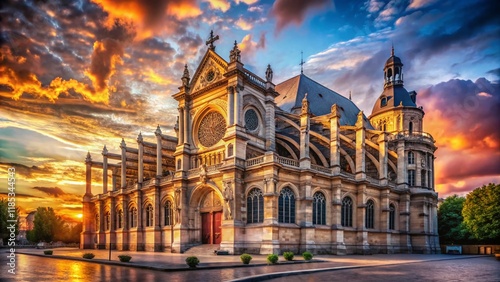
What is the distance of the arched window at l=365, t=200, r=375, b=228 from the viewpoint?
37750mm

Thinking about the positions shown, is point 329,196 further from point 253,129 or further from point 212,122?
point 212,122

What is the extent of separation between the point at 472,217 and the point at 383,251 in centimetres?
1105

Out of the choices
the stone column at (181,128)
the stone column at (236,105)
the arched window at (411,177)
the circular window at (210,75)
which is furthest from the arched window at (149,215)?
the arched window at (411,177)

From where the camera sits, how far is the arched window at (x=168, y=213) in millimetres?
38128

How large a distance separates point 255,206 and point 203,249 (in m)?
6.26

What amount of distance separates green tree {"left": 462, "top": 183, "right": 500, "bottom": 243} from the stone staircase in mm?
27699

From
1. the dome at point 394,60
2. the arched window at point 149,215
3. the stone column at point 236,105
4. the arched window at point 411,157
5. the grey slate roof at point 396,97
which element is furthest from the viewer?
the dome at point 394,60

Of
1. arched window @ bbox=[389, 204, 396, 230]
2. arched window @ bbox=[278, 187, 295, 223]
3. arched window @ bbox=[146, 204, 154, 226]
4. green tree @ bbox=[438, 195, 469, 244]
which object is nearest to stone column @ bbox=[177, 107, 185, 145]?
arched window @ bbox=[146, 204, 154, 226]

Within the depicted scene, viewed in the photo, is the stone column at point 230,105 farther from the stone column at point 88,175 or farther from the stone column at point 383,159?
the stone column at point 88,175

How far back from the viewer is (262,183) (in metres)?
30.5

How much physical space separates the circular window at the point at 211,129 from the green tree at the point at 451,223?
119ft

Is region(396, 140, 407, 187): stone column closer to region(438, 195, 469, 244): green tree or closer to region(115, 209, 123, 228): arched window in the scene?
region(438, 195, 469, 244): green tree

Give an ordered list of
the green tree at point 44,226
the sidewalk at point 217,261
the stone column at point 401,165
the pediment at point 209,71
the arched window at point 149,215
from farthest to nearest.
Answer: the green tree at point 44,226 → the stone column at point 401,165 → the arched window at point 149,215 → the pediment at point 209,71 → the sidewalk at point 217,261

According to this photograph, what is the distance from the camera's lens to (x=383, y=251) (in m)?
38.1
